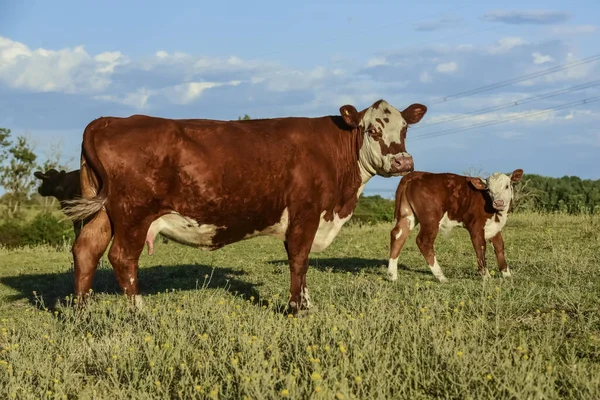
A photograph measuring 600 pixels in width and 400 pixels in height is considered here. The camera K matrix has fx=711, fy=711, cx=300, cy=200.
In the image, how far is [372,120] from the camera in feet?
27.8

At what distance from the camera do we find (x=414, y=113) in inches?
353

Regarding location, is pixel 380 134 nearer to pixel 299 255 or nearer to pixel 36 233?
pixel 299 255

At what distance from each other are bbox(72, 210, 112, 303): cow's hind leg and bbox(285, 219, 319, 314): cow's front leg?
2.13 m

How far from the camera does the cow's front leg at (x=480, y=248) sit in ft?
37.3

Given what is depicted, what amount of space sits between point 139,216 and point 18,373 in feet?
7.44

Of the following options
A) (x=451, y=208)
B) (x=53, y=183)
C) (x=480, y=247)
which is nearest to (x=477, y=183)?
(x=451, y=208)

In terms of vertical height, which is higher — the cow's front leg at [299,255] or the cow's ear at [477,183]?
the cow's ear at [477,183]

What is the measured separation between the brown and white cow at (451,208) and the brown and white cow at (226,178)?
3066 mm

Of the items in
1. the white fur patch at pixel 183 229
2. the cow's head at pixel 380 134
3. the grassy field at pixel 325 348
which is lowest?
the grassy field at pixel 325 348

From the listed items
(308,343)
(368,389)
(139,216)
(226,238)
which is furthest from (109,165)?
(368,389)

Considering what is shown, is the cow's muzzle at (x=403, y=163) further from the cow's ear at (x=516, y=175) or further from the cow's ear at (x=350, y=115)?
the cow's ear at (x=516, y=175)

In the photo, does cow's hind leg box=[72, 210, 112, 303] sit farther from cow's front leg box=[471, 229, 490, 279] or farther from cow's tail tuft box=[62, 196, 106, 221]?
cow's front leg box=[471, 229, 490, 279]

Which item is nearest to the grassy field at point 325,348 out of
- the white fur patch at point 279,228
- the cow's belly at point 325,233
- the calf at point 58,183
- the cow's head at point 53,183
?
the cow's belly at point 325,233

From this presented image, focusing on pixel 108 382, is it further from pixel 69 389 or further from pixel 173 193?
pixel 173 193
